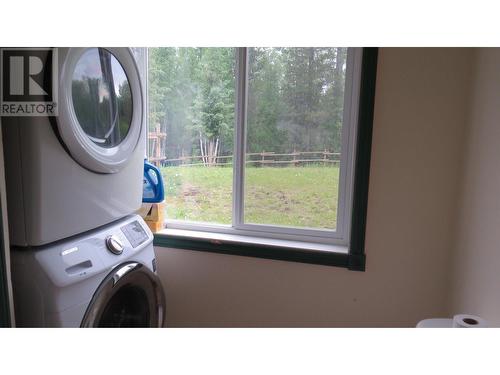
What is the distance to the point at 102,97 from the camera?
1.22m

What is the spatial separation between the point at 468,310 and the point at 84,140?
1.45 meters

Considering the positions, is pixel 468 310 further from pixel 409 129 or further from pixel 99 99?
pixel 99 99

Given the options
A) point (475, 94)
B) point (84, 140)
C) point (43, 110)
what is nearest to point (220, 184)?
point (84, 140)

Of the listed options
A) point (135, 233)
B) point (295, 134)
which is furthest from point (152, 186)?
point (295, 134)

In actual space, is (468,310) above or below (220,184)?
below

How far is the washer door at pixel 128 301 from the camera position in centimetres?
115

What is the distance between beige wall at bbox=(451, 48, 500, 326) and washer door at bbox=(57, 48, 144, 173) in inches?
49.3

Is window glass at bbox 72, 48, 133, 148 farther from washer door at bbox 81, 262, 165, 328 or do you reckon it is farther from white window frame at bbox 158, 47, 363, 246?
white window frame at bbox 158, 47, 363, 246

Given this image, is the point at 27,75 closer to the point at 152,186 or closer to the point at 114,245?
the point at 114,245

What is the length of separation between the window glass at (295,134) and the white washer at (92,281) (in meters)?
0.64

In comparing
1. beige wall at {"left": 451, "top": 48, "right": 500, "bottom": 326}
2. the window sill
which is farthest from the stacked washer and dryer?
beige wall at {"left": 451, "top": 48, "right": 500, "bottom": 326}

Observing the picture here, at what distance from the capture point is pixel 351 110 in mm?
1645

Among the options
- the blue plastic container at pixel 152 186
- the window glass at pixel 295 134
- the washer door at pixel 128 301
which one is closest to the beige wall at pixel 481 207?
the window glass at pixel 295 134

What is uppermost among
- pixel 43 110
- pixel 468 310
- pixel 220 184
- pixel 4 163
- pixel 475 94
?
pixel 475 94
